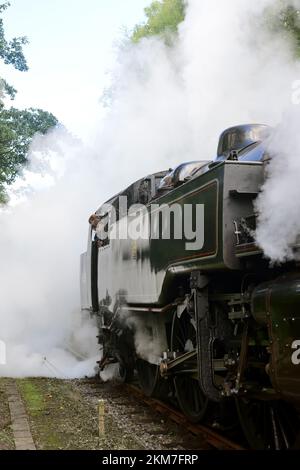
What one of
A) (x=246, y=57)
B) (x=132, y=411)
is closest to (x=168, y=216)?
(x=132, y=411)

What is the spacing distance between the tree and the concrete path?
9256mm

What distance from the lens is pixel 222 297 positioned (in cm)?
423

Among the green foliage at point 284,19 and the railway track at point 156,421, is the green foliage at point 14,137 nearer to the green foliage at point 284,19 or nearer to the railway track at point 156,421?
the green foliage at point 284,19

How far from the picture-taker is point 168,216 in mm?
4953

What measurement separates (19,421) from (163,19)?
1511 cm

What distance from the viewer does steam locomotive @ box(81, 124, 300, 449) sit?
3383 mm

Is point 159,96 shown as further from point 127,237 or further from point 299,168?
point 299,168

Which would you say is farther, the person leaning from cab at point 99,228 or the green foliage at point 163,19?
the green foliage at point 163,19

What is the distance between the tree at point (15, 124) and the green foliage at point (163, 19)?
4092 millimetres

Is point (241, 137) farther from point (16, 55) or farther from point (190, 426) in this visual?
point (16, 55)

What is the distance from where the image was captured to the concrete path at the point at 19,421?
4.70m

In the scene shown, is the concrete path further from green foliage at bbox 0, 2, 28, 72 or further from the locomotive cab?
green foliage at bbox 0, 2, 28, 72

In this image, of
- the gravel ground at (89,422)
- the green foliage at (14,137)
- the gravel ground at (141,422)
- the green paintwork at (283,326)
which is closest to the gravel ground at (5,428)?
the gravel ground at (89,422)

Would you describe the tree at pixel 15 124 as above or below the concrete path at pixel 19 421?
above
